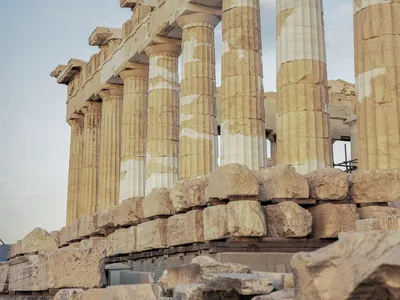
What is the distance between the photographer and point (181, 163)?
697 inches

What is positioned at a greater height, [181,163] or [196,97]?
[196,97]

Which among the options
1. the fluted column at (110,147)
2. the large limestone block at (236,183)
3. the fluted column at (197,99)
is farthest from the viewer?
the fluted column at (110,147)

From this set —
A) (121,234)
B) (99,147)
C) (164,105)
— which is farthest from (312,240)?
(99,147)

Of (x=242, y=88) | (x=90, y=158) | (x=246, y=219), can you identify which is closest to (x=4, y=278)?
(x=246, y=219)

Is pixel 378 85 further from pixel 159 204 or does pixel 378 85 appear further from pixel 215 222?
pixel 159 204

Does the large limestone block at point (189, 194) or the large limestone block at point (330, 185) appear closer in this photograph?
the large limestone block at point (330, 185)

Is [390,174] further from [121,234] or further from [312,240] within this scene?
[121,234]

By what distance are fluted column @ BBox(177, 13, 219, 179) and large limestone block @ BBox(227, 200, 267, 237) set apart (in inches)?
238

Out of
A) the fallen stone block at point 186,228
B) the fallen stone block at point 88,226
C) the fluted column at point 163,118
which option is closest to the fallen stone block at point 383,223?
the fallen stone block at point 186,228

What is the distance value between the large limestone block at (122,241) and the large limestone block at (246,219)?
5.01 metres

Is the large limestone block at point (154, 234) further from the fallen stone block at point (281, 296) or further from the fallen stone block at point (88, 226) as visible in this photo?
the fallen stone block at point (281, 296)

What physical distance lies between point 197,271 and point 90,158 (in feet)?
70.5

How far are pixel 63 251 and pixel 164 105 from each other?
11251 mm

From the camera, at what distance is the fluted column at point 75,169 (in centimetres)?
2966
